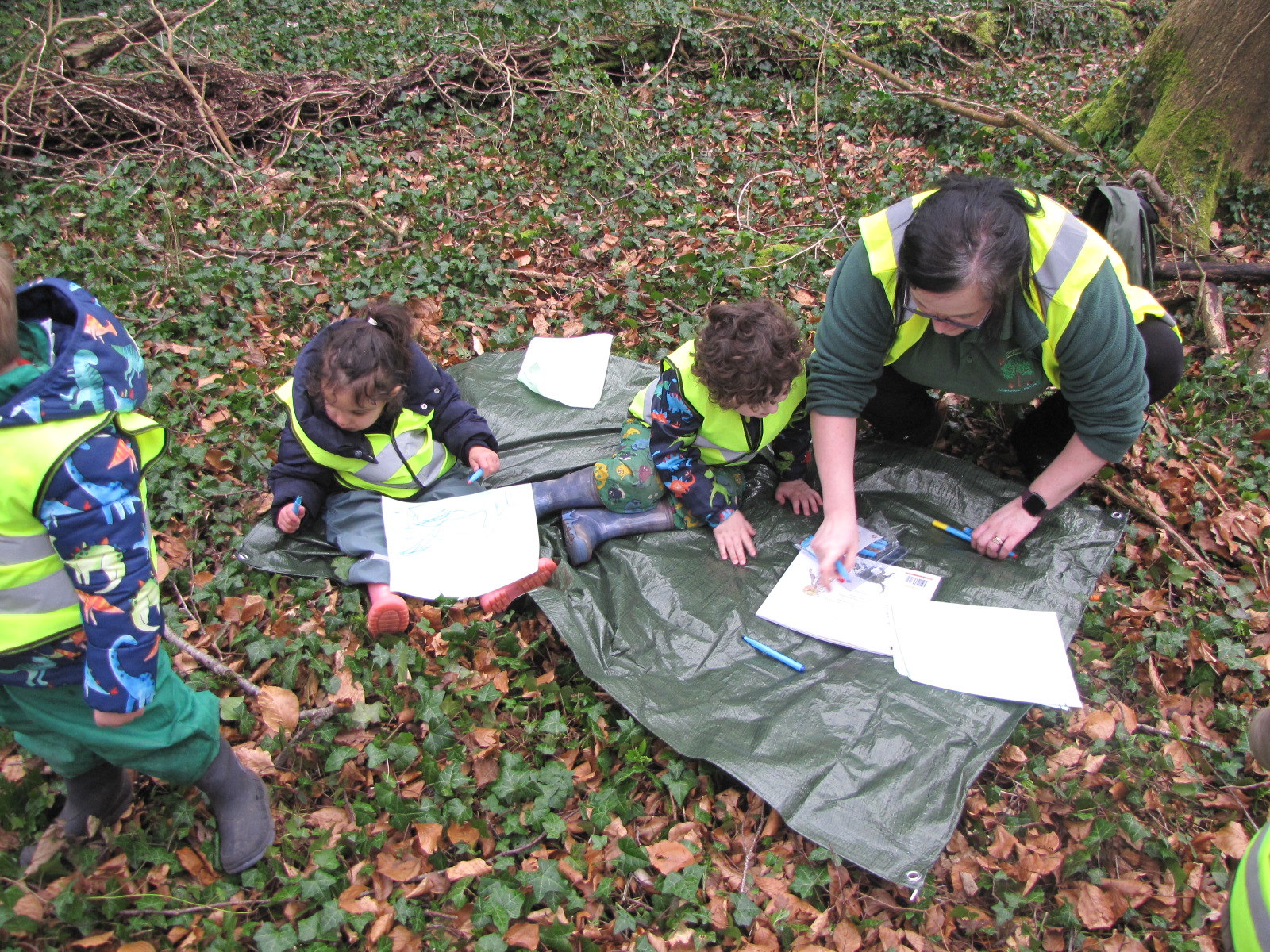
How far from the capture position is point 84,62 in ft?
18.4

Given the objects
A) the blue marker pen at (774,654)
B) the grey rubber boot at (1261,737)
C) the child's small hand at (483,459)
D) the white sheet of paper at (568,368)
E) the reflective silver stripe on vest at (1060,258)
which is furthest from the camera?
the white sheet of paper at (568,368)

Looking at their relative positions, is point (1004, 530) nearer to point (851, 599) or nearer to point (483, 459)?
point (851, 599)

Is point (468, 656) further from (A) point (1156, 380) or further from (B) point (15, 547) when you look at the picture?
(A) point (1156, 380)

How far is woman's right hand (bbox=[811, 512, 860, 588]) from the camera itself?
250cm

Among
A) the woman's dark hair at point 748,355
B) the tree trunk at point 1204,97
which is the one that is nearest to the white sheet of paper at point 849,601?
the woman's dark hair at point 748,355

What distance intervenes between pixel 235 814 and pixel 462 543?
43.7 inches

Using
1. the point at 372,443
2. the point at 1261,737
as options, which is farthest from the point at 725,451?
the point at 1261,737

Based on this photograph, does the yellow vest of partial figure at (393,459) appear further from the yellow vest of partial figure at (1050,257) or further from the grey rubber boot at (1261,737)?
the grey rubber boot at (1261,737)

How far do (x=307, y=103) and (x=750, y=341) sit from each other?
186 inches

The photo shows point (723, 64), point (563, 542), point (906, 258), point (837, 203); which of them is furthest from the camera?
point (723, 64)

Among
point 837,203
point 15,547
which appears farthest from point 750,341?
point 837,203

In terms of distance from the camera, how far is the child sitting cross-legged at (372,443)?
2537mm

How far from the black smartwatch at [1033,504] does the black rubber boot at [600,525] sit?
1262mm

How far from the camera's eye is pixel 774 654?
247 cm
